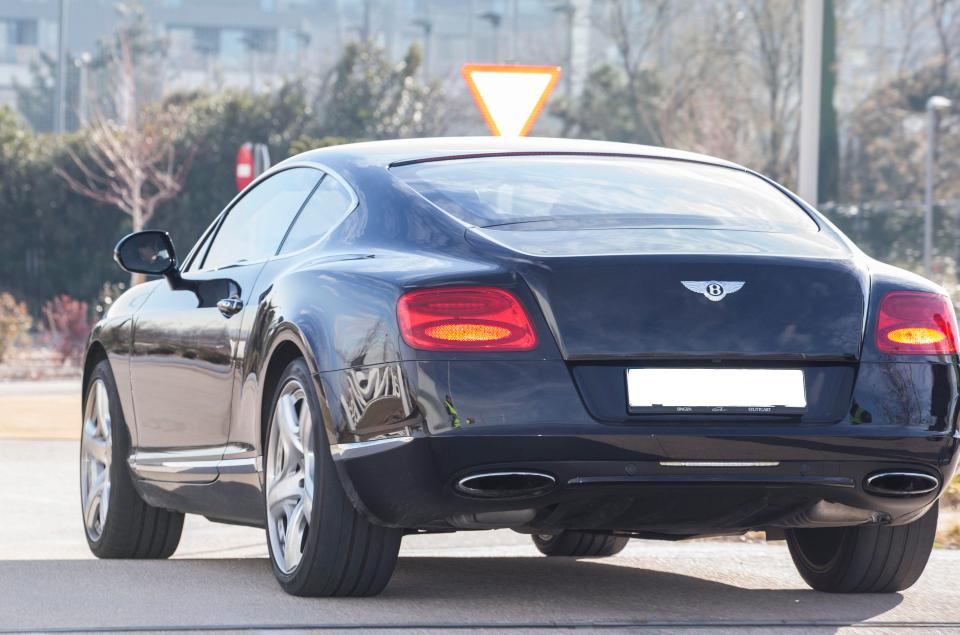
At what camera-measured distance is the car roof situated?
19.8ft

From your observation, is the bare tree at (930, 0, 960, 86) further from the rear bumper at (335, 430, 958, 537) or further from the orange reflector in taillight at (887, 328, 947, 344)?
the rear bumper at (335, 430, 958, 537)

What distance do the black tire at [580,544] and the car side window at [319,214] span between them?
168 centimetres

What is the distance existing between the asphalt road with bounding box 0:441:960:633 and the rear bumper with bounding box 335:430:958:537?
11.0 inches

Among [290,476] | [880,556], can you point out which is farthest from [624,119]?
[290,476]

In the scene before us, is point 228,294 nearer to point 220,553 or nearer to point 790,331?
point 790,331

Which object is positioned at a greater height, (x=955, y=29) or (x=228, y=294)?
(x=955, y=29)

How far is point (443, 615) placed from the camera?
5.21 meters

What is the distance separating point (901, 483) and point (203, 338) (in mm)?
2480

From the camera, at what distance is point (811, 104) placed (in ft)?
38.8

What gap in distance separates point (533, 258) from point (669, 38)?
48767 millimetres

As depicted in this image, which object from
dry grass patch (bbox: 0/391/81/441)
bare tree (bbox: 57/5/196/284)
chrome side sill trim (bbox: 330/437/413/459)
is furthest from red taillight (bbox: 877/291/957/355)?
bare tree (bbox: 57/5/196/284)

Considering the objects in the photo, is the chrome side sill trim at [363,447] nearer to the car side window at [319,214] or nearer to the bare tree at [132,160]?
the car side window at [319,214]

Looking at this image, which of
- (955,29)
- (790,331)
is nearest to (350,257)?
(790,331)

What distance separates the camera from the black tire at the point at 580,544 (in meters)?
7.20
